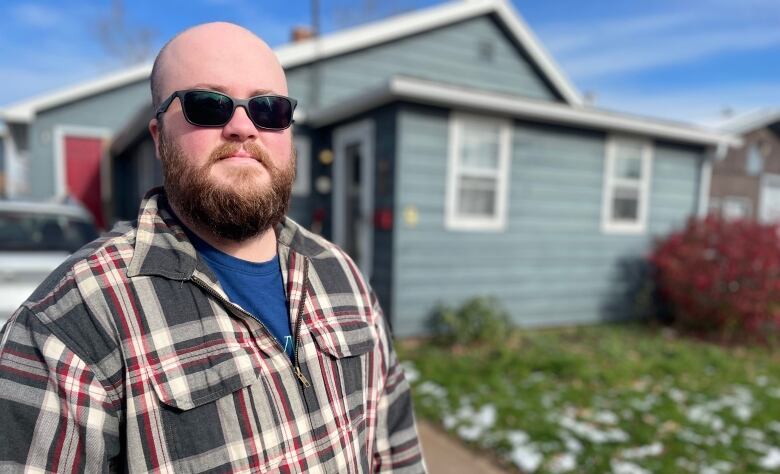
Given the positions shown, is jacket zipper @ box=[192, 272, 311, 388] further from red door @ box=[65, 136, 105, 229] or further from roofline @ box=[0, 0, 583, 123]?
red door @ box=[65, 136, 105, 229]

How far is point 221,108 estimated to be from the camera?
1060 mm

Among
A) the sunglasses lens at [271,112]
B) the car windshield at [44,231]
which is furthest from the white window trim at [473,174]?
the sunglasses lens at [271,112]

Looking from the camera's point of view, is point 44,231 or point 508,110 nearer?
point 44,231

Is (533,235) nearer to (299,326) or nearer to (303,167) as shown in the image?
(303,167)

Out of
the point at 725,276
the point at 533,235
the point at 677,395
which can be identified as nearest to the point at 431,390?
the point at 677,395

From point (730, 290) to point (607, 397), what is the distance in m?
3.15

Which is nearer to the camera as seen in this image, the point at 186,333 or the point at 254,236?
the point at 186,333

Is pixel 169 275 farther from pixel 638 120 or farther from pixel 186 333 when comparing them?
pixel 638 120

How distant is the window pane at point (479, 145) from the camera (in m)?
5.45

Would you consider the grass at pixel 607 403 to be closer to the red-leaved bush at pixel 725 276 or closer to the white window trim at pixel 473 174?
the red-leaved bush at pixel 725 276

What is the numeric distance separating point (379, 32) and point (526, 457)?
7.71 m

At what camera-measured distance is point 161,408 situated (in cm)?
90

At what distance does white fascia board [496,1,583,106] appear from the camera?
9.33 metres

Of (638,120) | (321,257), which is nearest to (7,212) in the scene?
(321,257)
